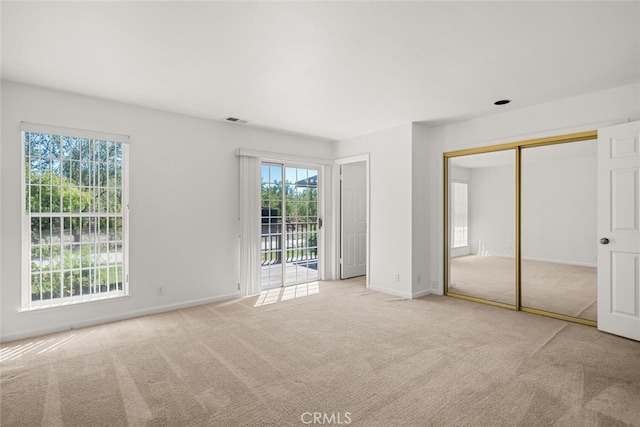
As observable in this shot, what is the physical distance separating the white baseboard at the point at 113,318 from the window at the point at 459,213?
11.7 feet

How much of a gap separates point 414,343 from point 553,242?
8.20 feet

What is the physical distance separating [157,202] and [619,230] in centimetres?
536

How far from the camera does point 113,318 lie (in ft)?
12.9

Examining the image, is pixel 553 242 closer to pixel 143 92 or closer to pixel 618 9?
pixel 618 9

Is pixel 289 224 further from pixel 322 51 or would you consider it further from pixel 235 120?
pixel 322 51

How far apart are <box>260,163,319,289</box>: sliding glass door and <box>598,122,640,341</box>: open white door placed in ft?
13.6

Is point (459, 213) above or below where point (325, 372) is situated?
above

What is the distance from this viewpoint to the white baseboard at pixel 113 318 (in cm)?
342

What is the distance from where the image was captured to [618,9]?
7.15 ft

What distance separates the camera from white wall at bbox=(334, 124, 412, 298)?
4.97m

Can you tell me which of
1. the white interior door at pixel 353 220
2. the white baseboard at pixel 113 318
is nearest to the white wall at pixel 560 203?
the white interior door at pixel 353 220

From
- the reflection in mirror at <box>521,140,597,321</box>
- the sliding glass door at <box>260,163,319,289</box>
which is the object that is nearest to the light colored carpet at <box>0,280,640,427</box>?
the reflection in mirror at <box>521,140,597,321</box>

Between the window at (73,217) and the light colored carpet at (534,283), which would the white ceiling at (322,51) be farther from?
the light colored carpet at (534,283)

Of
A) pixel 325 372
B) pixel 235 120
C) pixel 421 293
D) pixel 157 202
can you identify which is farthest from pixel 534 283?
pixel 157 202
